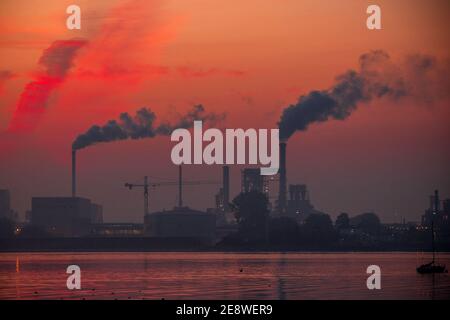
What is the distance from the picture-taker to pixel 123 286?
9056 centimetres

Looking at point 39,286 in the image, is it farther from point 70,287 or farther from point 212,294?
point 212,294
